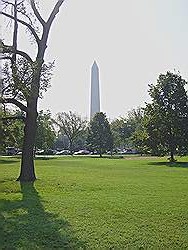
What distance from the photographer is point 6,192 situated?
49.3ft

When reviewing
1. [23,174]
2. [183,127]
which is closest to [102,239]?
[23,174]

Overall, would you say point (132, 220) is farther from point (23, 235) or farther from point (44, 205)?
point (44, 205)

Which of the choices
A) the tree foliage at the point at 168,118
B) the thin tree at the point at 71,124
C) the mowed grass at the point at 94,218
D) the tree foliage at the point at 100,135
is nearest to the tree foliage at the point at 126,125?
the thin tree at the point at 71,124

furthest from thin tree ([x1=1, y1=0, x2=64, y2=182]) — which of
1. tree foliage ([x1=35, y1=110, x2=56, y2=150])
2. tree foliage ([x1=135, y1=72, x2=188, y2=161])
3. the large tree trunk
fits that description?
tree foliage ([x1=35, y1=110, x2=56, y2=150])

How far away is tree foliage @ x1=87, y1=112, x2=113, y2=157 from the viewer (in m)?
70.4

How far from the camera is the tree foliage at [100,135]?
70375mm

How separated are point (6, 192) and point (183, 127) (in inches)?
1243

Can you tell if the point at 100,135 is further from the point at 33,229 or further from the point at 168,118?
the point at 33,229

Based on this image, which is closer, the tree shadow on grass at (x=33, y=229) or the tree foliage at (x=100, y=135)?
the tree shadow on grass at (x=33, y=229)

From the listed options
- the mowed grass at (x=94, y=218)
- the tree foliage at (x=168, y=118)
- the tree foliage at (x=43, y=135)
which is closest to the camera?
the mowed grass at (x=94, y=218)

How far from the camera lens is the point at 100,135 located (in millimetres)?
70250

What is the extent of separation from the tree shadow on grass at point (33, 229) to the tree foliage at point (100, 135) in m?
58.5

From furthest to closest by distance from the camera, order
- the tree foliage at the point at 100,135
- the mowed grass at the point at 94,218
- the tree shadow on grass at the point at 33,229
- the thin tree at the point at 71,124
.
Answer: the thin tree at the point at 71,124 < the tree foliage at the point at 100,135 < the mowed grass at the point at 94,218 < the tree shadow on grass at the point at 33,229

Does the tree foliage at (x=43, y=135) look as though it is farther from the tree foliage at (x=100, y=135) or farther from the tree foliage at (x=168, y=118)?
the tree foliage at (x=168, y=118)
